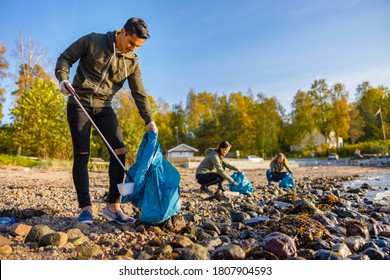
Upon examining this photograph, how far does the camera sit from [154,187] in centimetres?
266

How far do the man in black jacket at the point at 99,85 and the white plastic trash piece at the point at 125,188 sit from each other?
0.23 m

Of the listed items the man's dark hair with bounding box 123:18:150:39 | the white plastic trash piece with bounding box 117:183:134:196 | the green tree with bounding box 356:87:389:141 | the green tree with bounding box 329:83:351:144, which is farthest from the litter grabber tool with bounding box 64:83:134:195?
the green tree with bounding box 329:83:351:144

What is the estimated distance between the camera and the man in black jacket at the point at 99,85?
8.55ft

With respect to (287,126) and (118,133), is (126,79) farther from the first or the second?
(287,126)

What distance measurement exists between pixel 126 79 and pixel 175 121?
38574 mm

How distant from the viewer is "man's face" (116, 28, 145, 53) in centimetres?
256

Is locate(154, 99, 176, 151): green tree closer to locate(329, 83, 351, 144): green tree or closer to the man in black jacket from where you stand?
locate(329, 83, 351, 144): green tree

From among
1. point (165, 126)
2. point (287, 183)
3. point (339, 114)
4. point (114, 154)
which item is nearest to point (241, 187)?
point (287, 183)

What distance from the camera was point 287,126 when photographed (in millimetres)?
40000

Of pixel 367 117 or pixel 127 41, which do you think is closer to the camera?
pixel 127 41

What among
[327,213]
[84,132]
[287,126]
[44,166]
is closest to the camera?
[84,132]

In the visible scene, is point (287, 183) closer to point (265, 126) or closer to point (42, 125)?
point (42, 125)

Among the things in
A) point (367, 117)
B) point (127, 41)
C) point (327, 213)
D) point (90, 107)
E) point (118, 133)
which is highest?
point (367, 117)
